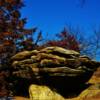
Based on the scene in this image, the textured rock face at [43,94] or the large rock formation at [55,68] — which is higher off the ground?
the large rock formation at [55,68]

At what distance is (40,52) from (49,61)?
1.18 meters

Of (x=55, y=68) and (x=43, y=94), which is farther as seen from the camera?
(x=55, y=68)

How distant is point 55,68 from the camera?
74.7ft

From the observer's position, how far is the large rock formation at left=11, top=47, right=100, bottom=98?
74.9 ft

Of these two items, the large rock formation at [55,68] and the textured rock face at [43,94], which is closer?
the textured rock face at [43,94]

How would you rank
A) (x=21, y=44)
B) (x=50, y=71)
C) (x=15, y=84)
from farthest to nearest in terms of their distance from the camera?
(x=21, y=44) < (x=15, y=84) < (x=50, y=71)

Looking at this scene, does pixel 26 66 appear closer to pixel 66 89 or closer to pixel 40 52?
pixel 40 52

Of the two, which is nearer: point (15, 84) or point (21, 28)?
point (15, 84)

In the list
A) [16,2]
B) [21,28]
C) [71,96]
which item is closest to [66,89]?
[71,96]

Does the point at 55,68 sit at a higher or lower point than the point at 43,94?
higher

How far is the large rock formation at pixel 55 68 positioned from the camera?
22.8 metres

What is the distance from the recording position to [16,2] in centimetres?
2861

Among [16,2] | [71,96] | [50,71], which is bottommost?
[71,96]

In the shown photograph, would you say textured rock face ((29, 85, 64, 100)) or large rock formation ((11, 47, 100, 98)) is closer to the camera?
textured rock face ((29, 85, 64, 100))
